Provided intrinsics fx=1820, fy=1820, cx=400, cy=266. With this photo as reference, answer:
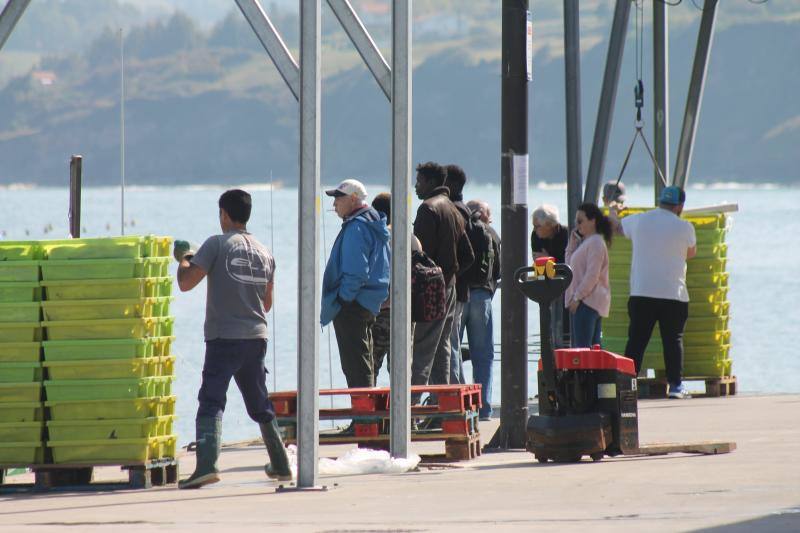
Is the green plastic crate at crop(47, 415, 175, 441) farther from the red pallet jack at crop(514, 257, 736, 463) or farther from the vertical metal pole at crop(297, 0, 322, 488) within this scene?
the red pallet jack at crop(514, 257, 736, 463)

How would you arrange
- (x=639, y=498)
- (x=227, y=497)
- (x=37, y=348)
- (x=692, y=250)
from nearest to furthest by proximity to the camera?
(x=639, y=498) < (x=227, y=497) < (x=37, y=348) < (x=692, y=250)

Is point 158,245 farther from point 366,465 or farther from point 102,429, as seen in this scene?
point 366,465

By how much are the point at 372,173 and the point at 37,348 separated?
17319cm

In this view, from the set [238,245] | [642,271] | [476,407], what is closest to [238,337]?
[238,245]

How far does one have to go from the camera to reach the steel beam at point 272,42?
36.3ft

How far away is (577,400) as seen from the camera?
35.1 ft

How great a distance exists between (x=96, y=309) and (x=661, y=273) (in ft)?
19.8

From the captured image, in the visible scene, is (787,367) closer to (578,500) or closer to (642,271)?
(642,271)

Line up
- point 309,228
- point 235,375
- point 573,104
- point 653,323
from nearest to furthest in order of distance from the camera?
point 309,228, point 235,375, point 653,323, point 573,104

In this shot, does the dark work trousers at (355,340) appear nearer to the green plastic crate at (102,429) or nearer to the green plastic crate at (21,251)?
the green plastic crate at (102,429)

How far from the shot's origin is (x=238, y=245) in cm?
1002

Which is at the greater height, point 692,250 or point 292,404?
point 692,250

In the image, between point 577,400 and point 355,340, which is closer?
point 577,400

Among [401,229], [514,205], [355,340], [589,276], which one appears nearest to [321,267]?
[589,276]
